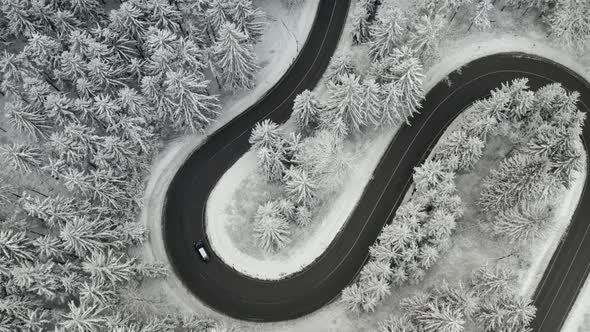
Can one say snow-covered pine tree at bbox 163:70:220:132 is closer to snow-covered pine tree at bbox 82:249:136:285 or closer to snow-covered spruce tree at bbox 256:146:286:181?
snow-covered spruce tree at bbox 256:146:286:181

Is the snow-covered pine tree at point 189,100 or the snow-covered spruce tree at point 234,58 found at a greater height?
the snow-covered spruce tree at point 234,58

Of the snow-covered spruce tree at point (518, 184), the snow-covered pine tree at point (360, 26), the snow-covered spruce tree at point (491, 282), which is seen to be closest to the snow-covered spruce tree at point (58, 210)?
the snow-covered pine tree at point (360, 26)

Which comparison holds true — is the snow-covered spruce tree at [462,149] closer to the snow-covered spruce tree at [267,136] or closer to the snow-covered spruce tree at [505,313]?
the snow-covered spruce tree at [505,313]

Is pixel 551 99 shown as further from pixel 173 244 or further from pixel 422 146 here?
pixel 173 244

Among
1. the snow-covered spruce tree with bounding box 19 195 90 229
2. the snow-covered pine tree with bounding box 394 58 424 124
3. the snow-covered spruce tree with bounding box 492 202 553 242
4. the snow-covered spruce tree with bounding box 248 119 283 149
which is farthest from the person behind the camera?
the snow-covered spruce tree with bounding box 248 119 283 149

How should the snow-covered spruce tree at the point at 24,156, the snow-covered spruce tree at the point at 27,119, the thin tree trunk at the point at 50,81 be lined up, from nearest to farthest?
the snow-covered spruce tree at the point at 24,156 → the snow-covered spruce tree at the point at 27,119 → the thin tree trunk at the point at 50,81

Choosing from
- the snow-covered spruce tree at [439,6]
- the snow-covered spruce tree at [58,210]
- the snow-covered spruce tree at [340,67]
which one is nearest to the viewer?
the snow-covered spruce tree at [58,210]

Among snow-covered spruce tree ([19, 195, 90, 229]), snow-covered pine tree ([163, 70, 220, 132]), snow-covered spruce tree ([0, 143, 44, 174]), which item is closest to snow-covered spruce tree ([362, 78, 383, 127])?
snow-covered pine tree ([163, 70, 220, 132])

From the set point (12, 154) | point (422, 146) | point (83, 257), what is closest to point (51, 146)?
point (12, 154)
